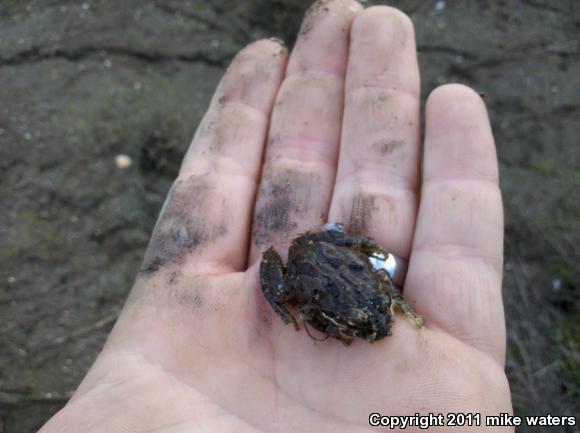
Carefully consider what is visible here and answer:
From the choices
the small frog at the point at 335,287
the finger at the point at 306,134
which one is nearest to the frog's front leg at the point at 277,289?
the small frog at the point at 335,287

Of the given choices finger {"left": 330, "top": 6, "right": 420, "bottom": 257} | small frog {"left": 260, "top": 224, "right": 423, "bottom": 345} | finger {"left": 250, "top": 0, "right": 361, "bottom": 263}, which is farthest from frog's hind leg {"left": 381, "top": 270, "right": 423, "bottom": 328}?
finger {"left": 250, "top": 0, "right": 361, "bottom": 263}

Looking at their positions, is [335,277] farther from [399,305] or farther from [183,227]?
[183,227]

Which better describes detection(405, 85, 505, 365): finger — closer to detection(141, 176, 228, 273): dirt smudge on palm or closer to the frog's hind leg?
the frog's hind leg

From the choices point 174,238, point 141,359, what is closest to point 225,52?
point 174,238

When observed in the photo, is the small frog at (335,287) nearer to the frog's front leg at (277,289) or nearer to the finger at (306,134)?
the frog's front leg at (277,289)

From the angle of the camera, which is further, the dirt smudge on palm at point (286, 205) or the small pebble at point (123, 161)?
the small pebble at point (123, 161)

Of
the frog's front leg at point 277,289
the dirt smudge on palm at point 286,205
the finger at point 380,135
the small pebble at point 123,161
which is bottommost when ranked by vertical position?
the small pebble at point 123,161

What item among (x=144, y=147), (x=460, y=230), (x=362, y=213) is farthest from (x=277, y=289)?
(x=144, y=147)

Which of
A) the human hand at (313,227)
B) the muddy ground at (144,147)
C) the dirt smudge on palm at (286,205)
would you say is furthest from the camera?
the muddy ground at (144,147)

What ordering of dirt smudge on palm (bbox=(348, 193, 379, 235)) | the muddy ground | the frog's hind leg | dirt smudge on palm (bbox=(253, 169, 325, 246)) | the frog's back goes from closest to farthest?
the frog's hind leg
the frog's back
dirt smudge on palm (bbox=(348, 193, 379, 235))
dirt smudge on palm (bbox=(253, 169, 325, 246))
the muddy ground
